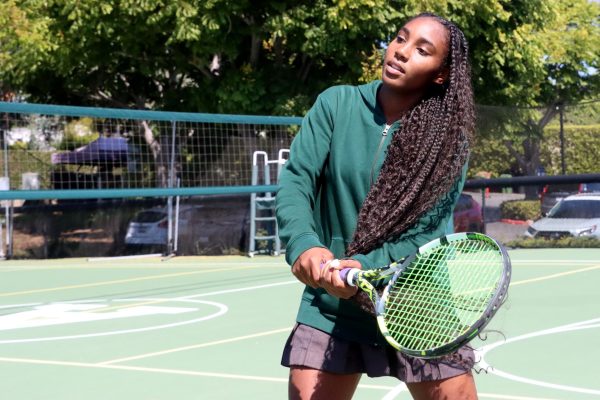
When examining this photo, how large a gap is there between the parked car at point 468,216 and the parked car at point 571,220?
2.58ft

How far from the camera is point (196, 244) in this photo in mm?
18469

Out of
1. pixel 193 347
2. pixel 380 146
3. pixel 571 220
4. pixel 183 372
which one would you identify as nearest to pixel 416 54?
pixel 380 146

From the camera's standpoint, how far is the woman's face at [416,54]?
3.57 metres

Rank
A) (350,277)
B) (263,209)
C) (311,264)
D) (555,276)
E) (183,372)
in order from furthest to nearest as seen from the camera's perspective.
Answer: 1. (263,209)
2. (555,276)
3. (183,372)
4. (311,264)
5. (350,277)

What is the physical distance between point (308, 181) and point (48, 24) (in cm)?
2017

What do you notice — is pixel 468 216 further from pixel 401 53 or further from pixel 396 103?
pixel 401 53

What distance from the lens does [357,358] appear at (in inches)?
141

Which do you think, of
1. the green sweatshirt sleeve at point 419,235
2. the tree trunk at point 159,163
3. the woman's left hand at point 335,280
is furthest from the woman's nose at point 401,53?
the tree trunk at point 159,163

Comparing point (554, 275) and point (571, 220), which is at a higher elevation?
point (571, 220)

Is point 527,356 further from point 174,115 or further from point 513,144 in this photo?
point 513,144

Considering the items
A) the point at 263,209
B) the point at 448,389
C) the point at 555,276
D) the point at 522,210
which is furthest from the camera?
the point at 263,209

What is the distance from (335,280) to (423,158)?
0.65 m

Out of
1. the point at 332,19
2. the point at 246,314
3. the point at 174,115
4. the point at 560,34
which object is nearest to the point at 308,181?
the point at 246,314

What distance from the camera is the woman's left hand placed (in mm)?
3090
